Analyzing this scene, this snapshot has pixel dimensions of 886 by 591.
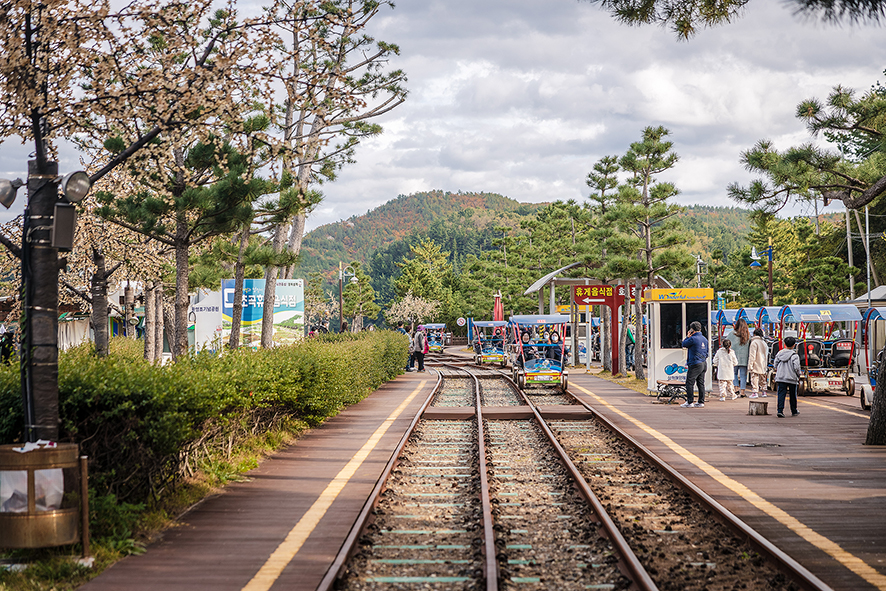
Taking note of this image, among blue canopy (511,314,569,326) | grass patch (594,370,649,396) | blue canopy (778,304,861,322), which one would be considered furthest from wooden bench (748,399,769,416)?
blue canopy (511,314,569,326)

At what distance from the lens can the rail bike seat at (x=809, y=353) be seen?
21.4 metres

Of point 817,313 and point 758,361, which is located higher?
point 817,313

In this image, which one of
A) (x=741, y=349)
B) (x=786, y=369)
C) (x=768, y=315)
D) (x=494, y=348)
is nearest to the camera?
(x=786, y=369)

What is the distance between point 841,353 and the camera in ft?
71.7

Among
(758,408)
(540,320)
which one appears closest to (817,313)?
(758,408)

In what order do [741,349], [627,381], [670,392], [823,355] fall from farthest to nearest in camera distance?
[627,381] < [823,355] < [741,349] < [670,392]

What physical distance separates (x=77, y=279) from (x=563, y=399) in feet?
53.5

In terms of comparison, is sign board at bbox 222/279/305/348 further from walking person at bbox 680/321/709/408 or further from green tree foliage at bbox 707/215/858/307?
green tree foliage at bbox 707/215/858/307

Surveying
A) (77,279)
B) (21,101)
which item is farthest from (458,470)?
(77,279)

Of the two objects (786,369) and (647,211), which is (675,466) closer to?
(786,369)

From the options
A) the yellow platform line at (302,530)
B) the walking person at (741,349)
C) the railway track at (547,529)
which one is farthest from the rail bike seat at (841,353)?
the yellow platform line at (302,530)

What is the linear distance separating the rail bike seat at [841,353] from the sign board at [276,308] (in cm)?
1578

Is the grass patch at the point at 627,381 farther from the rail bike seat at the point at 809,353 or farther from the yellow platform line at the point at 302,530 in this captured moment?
the yellow platform line at the point at 302,530

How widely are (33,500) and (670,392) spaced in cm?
1572
